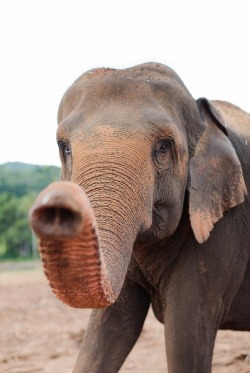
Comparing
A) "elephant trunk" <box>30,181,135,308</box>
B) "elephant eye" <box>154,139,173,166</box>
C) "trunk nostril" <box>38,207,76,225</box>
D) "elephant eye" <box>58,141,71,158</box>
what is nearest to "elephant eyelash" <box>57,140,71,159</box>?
"elephant eye" <box>58,141,71,158</box>

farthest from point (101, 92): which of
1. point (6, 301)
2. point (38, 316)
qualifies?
point (6, 301)

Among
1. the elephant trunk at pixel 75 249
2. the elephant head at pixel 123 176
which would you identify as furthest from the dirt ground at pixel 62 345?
the elephant trunk at pixel 75 249

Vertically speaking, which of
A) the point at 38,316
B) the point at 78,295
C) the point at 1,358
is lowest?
the point at 38,316

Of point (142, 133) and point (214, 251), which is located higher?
point (142, 133)

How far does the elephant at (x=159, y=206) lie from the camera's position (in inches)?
133

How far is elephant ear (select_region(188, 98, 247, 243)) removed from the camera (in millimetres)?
4176

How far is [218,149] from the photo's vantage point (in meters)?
4.38

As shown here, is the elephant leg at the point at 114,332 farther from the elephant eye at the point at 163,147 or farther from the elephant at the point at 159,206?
the elephant eye at the point at 163,147

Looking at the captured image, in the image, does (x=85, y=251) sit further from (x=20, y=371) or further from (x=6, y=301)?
(x=6, y=301)

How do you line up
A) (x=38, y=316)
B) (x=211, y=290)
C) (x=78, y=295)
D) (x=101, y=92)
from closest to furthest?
(x=78, y=295) → (x=101, y=92) → (x=211, y=290) → (x=38, y=316)

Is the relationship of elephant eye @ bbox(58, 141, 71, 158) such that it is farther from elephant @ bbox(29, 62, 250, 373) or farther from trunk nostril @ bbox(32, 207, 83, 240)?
trunk nostril @ bbox(32, 207, 83, 240)

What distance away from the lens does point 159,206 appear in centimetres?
393

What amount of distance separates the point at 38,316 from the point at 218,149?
7.33 metres

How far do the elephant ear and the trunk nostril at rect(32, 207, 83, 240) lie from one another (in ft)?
5.61
